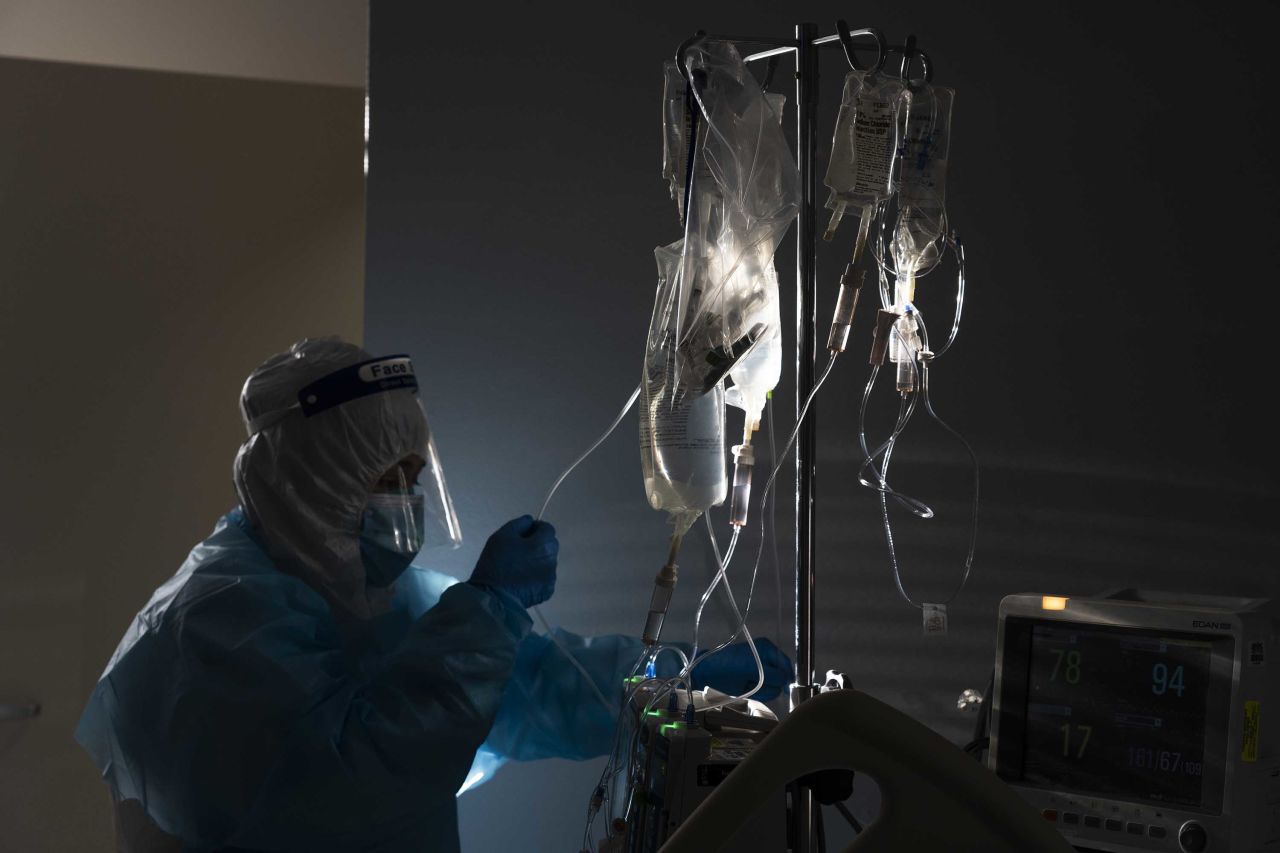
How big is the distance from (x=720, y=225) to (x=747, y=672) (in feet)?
2.44

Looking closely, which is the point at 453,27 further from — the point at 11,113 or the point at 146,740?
the point at 146,740

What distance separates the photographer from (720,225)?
1.28m

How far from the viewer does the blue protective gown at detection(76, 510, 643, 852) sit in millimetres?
1485

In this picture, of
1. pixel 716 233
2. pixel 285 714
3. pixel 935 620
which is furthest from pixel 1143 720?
pixel 285 714

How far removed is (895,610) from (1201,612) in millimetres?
667

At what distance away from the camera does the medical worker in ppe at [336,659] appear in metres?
1.49

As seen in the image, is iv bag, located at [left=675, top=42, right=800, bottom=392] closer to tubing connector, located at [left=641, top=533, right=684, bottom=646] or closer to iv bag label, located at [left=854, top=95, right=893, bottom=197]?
iv bag label, located at [left=854, top=95, right=893, bottom=197]

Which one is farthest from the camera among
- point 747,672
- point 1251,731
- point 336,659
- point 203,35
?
point 203,35

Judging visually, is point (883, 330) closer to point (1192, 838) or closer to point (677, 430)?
point (677, 430)

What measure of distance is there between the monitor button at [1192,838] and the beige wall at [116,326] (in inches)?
77.0

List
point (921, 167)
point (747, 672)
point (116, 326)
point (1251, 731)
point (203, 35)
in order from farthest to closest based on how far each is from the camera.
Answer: point (203, 35) < point (116, 326) < point (747, 672) < point (921, 167) < point (1251, 731)

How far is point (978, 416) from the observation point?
5.74ft

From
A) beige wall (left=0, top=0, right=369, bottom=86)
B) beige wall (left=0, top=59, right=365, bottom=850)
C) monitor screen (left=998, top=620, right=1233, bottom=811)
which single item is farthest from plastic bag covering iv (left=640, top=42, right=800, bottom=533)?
beige wall (left=0, top=0, right=369, bottom=86)

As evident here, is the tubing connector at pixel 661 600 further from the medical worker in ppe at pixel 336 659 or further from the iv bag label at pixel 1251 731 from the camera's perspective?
the iv bag label at pixel 1251 731
